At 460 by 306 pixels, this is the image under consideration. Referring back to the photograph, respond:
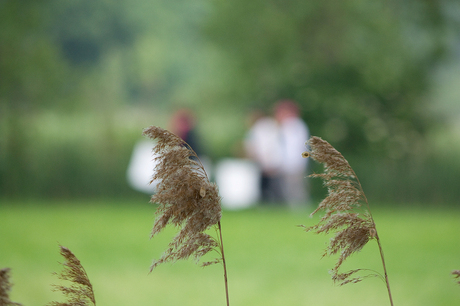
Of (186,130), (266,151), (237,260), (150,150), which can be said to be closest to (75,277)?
(237,260)

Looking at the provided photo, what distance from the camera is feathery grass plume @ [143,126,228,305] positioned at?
216 centimetres

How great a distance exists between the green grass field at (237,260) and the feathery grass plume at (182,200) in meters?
2.73

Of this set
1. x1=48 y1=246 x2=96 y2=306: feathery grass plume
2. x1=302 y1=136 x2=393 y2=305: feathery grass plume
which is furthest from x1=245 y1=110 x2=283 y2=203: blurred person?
x1=48 y1=246 x2=96 y2=306: feathery grass plume

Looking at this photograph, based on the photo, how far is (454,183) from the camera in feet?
50.5

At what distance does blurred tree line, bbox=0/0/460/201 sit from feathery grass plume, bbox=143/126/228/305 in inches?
528

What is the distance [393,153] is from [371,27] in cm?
363

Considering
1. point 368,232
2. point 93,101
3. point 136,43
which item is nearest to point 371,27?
point 136,43

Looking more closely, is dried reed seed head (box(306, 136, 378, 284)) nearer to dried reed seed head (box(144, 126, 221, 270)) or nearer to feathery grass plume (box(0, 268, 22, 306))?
dried reed seed head (box(144, 126, 221, 270))

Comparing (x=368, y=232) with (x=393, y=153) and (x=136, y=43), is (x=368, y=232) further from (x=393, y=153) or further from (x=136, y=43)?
(x=136, y=43)

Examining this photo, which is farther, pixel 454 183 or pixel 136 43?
pixel 136 43

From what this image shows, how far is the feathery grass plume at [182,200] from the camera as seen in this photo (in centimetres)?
216

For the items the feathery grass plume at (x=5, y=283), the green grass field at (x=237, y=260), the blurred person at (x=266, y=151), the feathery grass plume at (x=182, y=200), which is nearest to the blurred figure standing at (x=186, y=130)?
the blurred person at (x=266, y=151)

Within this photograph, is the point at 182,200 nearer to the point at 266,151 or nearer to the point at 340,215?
the point at 340,215

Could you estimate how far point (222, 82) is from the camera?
16344mm
